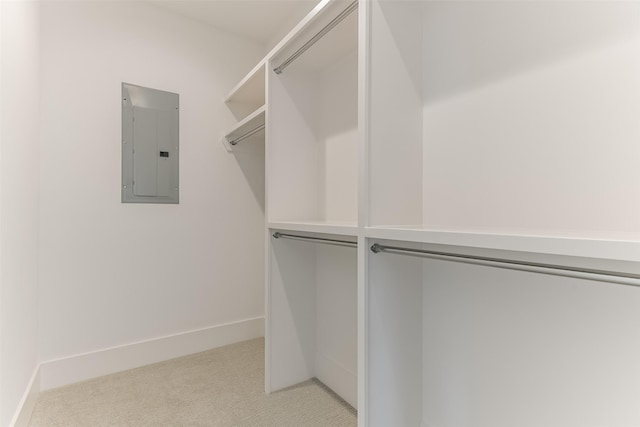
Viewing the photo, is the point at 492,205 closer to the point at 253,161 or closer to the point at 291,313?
the point at 291,313

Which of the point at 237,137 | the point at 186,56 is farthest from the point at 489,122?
the point at 186,56

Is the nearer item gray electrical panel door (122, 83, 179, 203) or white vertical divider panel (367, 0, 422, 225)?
white vertical divider panel (367, 0, 422, 225)

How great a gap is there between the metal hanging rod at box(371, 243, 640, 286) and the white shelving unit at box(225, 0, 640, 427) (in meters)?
0.02

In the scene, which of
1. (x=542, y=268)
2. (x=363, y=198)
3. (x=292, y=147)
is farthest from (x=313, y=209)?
(x=542, y=268)

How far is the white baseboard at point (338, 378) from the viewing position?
169 cm

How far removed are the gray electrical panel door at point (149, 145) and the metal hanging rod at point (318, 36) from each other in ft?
3.25

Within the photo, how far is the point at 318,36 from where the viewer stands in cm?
150

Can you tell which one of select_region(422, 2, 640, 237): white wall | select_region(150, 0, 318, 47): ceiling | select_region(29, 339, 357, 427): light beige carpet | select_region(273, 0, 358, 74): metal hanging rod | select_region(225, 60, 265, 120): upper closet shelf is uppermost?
select_region(150, 0, 318, 47): ceiling

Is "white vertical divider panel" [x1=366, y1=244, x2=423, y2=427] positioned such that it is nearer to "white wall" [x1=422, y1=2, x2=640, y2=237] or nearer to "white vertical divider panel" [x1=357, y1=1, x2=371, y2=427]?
"white vertical divider panel" [x1=357, y1=1, x2=371, y2=427]

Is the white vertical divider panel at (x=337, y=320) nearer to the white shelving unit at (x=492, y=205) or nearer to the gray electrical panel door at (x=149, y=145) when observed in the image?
the white shelving unit at (x=492, y=205)

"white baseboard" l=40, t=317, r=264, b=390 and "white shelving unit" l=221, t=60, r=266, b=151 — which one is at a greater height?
"white shelving unit" l=221, t=60, r=266, b=151

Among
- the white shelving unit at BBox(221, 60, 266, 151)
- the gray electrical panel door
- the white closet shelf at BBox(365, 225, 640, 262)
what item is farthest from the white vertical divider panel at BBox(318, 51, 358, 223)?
the gray electrical panel door

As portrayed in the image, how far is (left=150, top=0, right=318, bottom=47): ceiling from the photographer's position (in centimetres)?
217

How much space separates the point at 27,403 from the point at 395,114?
2.22 metres
